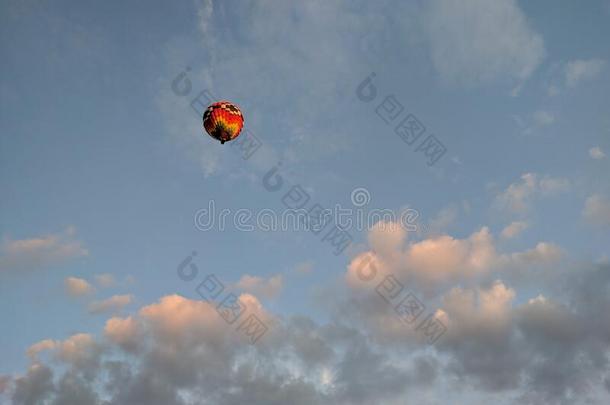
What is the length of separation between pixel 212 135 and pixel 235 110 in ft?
16.1

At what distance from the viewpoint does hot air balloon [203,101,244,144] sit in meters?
102

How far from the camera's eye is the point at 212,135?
10356cm

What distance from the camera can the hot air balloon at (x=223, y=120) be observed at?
4008 inches

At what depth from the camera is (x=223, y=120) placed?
102m

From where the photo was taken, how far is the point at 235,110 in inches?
4065
